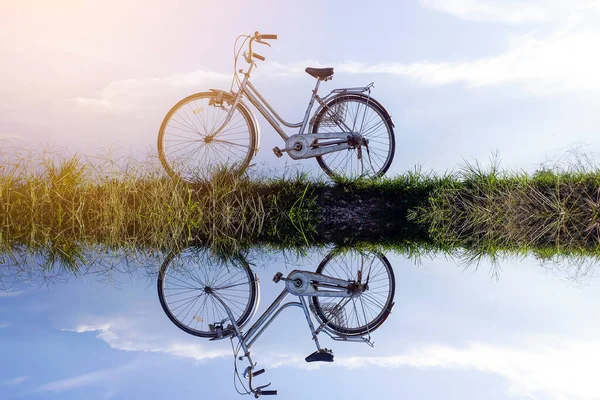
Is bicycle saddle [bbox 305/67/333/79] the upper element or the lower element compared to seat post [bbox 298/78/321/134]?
upper

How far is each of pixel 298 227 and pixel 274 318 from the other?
2.01 metres

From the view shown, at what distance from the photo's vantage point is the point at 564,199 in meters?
5.92

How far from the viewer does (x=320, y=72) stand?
5367mm

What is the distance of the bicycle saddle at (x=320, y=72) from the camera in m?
5.36

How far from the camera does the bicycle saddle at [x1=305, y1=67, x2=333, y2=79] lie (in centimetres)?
536

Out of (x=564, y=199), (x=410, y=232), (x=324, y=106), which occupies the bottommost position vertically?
(x=410, y=232)

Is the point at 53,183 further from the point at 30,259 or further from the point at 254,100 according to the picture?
the point at 254,100

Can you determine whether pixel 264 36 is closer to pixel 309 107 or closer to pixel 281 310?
pixel 309 107

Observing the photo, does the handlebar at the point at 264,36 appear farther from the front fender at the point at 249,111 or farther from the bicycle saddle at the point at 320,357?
the bicycle saddle at the point at 320,357

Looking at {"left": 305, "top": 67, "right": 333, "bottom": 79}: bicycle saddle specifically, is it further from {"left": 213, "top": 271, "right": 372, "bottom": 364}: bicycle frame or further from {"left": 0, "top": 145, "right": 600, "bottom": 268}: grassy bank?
{"left": 213, "top": 271, "right": 372, "bottom": 364}: bicycle frame

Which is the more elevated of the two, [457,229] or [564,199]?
[564,199]

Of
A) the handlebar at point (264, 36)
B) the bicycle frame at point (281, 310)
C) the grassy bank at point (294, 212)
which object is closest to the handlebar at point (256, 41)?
the handlebar at point (264, 36)

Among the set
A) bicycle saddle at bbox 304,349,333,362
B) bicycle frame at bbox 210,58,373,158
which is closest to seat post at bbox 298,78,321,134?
bicycle frame at bbox 210,58,373,158

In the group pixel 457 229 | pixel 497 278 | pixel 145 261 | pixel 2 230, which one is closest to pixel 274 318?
pixel 145 261
